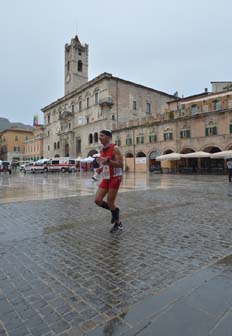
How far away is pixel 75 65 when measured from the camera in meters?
59.7

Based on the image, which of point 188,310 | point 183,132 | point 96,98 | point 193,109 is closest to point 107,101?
point 96,98

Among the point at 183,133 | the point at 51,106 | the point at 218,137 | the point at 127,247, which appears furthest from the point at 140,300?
the point at 51,106

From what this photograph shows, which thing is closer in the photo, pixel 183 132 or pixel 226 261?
pixel 226 261

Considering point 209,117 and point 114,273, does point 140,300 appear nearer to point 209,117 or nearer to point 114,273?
point 114,273

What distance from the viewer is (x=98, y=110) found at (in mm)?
46938

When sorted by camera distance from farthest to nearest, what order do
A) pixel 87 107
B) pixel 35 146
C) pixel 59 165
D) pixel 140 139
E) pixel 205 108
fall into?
pixel 35 146 → pixel 87 107 → pixel 59 165 → pixel 140 139 → pixel 205 108

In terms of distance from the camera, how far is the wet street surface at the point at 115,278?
1947mm

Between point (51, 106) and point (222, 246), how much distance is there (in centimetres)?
6673

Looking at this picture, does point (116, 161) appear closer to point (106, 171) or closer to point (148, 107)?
point (106, 171)

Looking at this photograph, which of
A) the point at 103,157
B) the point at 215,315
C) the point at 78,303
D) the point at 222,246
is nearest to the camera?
the point at 215,315

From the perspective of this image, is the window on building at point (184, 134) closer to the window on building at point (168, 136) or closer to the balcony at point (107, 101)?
the window on building at point (168, 136)

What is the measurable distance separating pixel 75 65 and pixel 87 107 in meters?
16.6

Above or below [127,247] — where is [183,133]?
above

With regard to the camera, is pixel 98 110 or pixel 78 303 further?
pixel 98 110
